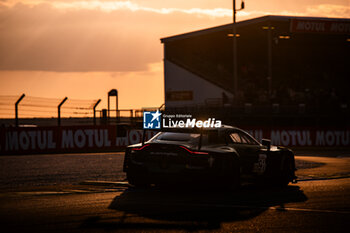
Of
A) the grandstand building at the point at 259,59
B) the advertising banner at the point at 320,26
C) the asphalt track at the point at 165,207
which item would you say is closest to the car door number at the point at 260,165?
the asphalt track at the point at 165,207

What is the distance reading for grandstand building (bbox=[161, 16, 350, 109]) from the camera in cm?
4575

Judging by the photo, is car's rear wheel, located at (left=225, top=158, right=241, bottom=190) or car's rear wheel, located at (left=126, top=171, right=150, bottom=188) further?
car's rear wheel, located at (left=126, top=171, right=150, bottom=188)

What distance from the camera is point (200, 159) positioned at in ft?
34.7

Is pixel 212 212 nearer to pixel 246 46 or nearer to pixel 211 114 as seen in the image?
pixel 211 114

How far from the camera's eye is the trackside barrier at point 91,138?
2572cm

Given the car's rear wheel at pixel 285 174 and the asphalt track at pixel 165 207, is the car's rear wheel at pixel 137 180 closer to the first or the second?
the asphalt track at pixel 165 207

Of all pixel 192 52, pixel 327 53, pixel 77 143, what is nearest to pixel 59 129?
A: pixel 77 143

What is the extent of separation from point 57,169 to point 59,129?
9940 mm

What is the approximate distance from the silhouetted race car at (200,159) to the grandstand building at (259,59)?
30601 millimetres

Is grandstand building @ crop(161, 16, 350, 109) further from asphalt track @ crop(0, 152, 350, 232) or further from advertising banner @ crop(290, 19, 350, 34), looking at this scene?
asphalt track @ crop(0, 152, 350, 232)

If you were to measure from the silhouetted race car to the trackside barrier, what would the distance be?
1198cm

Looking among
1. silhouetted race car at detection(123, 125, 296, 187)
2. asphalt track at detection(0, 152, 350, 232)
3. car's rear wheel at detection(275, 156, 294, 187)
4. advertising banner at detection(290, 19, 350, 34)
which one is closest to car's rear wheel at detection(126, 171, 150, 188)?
silhouetted race car at detection(123, 125, 296, 187)

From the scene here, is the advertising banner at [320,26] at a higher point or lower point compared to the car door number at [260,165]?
higher

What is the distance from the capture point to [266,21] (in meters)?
45.2
